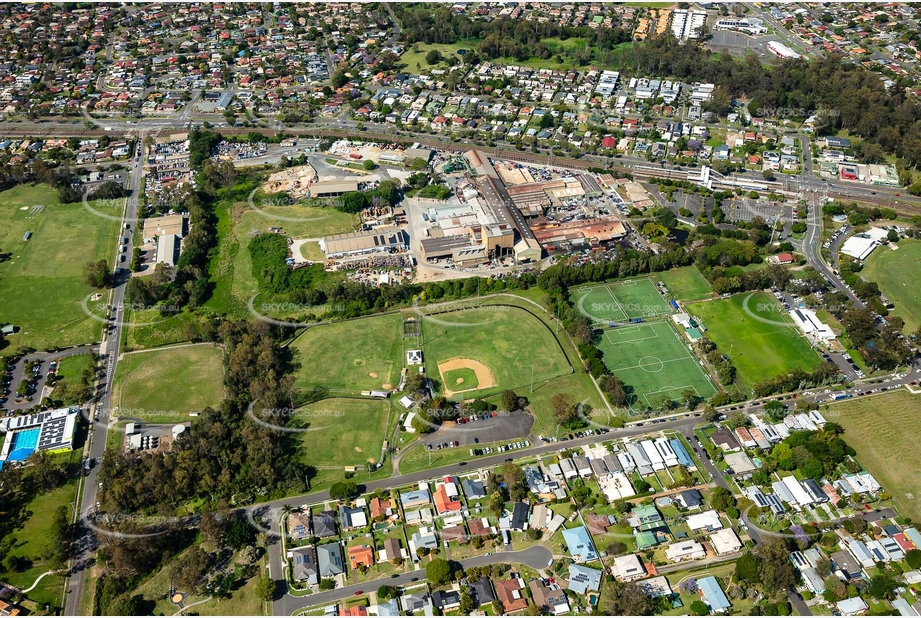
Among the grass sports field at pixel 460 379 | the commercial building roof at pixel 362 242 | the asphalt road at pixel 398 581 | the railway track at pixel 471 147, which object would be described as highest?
the railway track at pixel 471 147

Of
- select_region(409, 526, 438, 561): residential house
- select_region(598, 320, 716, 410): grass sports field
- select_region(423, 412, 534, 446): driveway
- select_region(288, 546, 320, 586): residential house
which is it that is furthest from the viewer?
select_region(598, 320, 716, 410): grass sports field

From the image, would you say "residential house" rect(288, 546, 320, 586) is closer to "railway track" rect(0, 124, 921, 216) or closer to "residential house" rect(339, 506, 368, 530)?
"residential house" rect(339, 506, 368, 530)

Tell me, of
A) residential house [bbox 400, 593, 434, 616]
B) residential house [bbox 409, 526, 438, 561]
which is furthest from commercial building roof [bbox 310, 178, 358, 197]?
residential house [bbox 400, 593, 434, 616]

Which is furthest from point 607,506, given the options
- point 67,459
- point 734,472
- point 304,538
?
point 67,459

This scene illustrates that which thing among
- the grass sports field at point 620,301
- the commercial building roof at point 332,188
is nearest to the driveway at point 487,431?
the grass sports field at point 620,301

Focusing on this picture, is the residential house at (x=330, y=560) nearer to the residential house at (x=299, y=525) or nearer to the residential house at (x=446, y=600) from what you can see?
→ the residential house at (x=299, y=525)

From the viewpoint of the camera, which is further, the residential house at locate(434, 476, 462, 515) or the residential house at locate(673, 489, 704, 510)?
the residential house at locate(673, 489, 704, 510)

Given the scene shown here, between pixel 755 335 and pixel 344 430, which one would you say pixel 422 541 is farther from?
pixel 755 335
